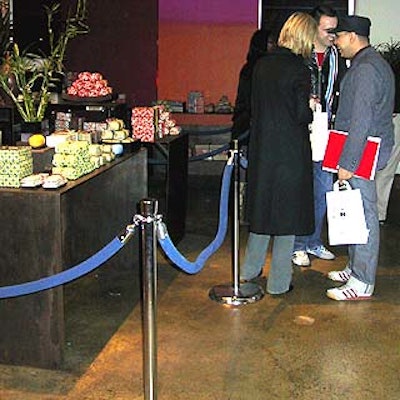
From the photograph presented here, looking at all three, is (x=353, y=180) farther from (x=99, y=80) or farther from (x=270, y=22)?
(x=270, y=22)

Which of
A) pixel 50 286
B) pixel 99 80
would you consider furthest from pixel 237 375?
pixel 99 80

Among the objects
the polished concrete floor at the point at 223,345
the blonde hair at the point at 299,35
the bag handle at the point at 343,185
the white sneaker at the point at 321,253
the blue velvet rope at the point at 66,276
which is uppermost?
the blonde hair at the point at 299,35

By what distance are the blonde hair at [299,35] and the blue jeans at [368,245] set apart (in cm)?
78

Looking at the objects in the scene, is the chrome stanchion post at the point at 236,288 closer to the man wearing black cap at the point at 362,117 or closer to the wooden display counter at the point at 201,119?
the man wearing black cap at the point at 362,117

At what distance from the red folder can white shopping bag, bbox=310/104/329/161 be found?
0.38 m

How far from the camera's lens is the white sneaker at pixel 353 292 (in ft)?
14.8

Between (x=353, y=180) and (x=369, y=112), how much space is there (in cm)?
43

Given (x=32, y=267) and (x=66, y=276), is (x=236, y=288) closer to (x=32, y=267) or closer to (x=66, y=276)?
(x=32, y=267)

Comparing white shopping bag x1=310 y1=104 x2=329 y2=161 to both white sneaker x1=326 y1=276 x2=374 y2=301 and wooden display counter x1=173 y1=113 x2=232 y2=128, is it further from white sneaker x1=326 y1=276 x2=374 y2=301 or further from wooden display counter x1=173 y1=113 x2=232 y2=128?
wooden display counter x1=173 y1=113 x2=232 y2=128

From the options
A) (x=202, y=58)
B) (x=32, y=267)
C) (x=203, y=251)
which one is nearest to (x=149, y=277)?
(x=32, y=267)

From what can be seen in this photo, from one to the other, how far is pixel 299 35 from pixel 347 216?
3.39 ft

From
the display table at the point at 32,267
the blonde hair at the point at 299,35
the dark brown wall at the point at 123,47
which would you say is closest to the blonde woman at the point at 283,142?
the blonde hair at the point at 299,35

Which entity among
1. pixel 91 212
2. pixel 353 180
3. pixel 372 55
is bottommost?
pixel 91 212

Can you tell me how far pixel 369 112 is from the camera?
4102mm
